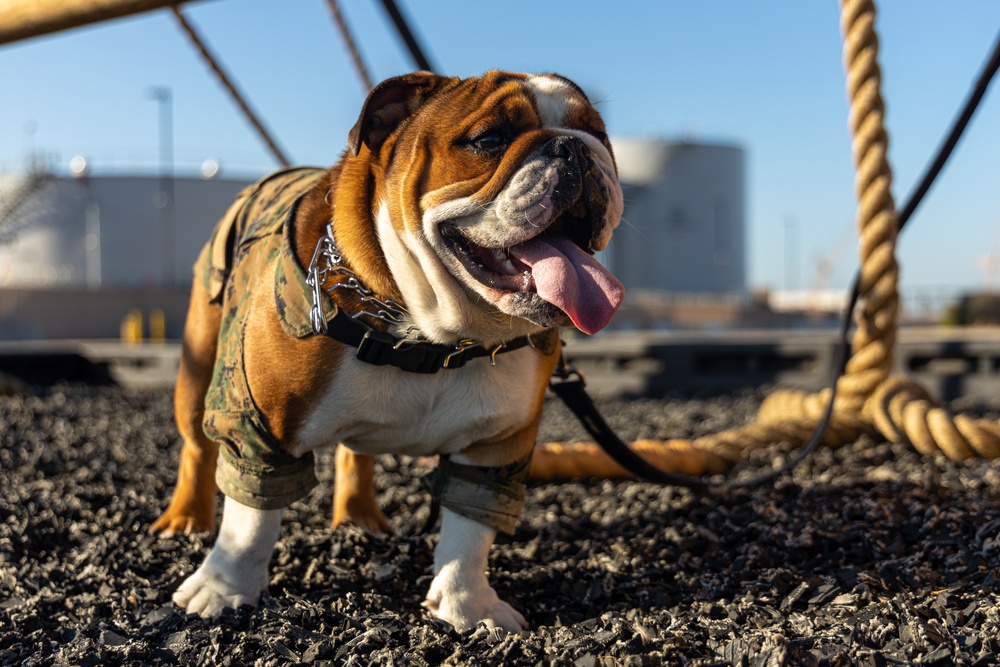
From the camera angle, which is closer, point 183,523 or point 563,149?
point 563,149

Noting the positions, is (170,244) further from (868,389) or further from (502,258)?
(502,258)

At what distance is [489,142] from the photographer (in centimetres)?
199

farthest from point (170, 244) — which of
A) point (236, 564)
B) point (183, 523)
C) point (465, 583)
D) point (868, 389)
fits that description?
point (465, 583)

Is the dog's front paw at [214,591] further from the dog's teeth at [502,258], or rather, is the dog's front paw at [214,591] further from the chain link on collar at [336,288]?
the dog's teeth at [502,258]

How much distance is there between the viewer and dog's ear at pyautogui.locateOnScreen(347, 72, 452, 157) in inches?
82.6

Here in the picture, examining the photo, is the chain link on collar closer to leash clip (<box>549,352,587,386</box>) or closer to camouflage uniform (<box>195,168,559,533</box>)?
camouflage uniform (<box>195,168,559,533</box>)

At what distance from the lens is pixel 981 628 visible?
1885mm

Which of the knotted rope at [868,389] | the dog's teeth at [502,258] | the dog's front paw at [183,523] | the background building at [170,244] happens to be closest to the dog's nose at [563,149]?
the dog's teeth at [502,258]

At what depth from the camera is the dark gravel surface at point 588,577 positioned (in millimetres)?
1907

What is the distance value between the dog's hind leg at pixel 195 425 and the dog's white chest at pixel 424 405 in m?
0.77

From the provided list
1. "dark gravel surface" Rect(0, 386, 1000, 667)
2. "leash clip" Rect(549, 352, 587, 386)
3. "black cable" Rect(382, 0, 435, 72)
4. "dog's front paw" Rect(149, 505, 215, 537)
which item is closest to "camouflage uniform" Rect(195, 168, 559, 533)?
"dark gravel surface" Rect(0, 386, 1000, 667)

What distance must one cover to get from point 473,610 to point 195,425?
1.22 m

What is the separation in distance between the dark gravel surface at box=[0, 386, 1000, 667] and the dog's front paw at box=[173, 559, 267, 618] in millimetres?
39

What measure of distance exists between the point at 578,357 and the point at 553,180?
6543 mm
